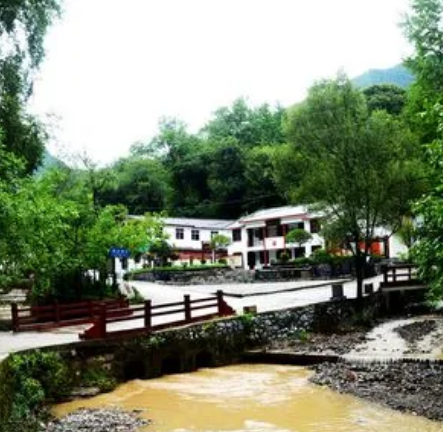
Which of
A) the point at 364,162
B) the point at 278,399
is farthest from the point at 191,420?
the point at 364,162

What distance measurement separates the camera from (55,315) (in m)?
22.3

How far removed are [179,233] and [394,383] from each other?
1990 inches

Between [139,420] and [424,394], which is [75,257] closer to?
[139,420]

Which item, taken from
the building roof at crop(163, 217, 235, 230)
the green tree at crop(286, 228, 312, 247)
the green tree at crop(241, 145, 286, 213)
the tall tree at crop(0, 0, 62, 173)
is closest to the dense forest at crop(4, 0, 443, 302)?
the tall tree at crop(0, 0, 62, 173)

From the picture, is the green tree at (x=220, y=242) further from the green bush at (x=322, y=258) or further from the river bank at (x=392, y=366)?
the river bank at (x=392, y=366)

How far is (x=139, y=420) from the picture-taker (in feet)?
48.8

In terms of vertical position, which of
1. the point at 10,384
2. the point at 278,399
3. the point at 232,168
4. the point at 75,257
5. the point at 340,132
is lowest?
the point at 278,399

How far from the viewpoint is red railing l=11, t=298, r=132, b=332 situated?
2105cm

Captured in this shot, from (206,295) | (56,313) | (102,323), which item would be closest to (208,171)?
(206,295)

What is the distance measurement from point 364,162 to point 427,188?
9.89ft

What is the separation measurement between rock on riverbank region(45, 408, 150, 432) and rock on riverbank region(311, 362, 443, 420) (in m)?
5.86

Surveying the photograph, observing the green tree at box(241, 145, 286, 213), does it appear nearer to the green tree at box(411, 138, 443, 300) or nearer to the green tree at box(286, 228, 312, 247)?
the green tree at box(286, 228, 312, 247)

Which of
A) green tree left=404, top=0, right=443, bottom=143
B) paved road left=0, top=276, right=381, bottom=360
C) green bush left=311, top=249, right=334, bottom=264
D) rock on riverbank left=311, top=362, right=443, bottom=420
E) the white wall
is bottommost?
rock on riverbank left=311, top=362, right=443, bottom=420

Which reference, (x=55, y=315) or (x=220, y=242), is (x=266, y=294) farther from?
(x=220, y=242)
